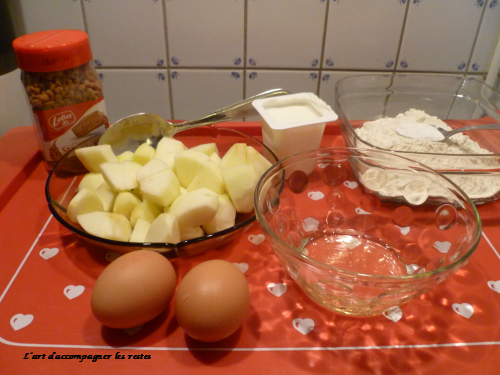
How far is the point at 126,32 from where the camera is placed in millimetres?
1045

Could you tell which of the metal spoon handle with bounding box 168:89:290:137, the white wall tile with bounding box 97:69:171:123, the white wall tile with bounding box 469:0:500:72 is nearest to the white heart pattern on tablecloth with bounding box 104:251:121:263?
the metal spoon handle with bounding box 168:89:290:137

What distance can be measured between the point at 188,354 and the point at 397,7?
40.7 inches

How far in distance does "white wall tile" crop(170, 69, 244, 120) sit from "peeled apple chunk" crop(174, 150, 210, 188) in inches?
20.1

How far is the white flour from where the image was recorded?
0.71 metres

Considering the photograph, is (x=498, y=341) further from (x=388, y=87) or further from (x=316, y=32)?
(x=316, y=32)

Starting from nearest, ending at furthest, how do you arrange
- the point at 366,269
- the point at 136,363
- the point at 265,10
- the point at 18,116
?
the point at 136,363 → the point at 366,269 → the point at 265,10 → the point at 18,116

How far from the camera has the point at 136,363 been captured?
481 mm

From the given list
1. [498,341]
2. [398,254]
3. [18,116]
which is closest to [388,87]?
[398,254]

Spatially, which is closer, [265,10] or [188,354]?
[188,354]

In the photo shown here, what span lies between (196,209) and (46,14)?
85cm

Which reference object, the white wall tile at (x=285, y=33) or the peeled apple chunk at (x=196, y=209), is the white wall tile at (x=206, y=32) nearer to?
the white wall tile at (x=285, y=33)

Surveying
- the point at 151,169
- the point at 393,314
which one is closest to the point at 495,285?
the point at 393,314

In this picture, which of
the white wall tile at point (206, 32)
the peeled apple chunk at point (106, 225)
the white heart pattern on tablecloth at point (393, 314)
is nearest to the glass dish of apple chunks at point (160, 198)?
the peeled apple chunk at point (106, 225)

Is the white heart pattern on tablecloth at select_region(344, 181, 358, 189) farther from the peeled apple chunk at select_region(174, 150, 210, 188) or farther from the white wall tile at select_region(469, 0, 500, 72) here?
the white wall tile at select_region(469, 0, 500, 72)
